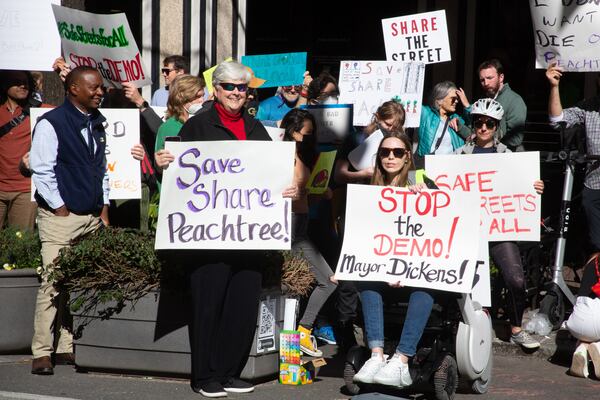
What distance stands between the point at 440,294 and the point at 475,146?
182 cm

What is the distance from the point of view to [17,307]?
26.6 feet

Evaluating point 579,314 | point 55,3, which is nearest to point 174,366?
point 579,314

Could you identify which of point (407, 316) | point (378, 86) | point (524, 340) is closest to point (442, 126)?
point (378, 86)

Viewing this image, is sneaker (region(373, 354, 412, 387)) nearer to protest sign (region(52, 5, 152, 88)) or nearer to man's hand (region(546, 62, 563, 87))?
man's hand (region(546, 62, 563, 87))

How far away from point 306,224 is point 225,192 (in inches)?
58.9

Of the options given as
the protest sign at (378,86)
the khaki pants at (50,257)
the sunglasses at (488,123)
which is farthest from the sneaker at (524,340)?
the khaki pants at (50,257)

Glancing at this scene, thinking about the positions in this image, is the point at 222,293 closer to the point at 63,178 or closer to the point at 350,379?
the point at 350,379

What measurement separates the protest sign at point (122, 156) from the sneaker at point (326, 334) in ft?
5.54

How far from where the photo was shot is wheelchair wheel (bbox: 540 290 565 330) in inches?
352

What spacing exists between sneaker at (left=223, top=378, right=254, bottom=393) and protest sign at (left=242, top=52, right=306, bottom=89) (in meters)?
3.45

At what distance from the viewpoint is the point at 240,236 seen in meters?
7.04

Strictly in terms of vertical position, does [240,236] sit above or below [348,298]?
above

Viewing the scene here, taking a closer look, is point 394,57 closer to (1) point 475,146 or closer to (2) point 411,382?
(1) point 475,146

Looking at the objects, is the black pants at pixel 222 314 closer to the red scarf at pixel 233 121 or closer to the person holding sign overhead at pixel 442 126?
the red scarf at pixel 233 121
